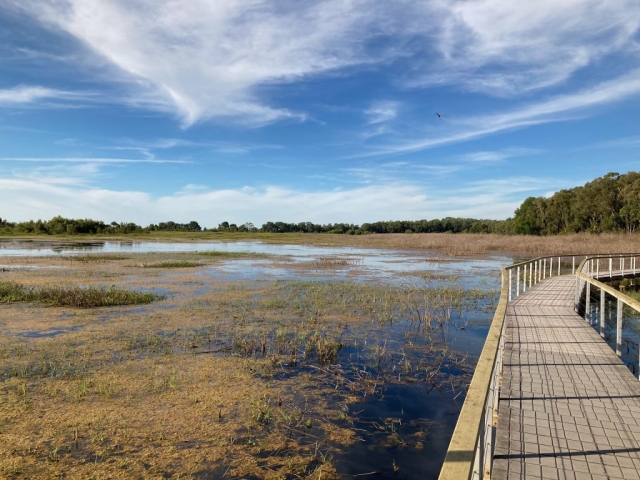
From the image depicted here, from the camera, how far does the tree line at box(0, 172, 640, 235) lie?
63781 millimetres

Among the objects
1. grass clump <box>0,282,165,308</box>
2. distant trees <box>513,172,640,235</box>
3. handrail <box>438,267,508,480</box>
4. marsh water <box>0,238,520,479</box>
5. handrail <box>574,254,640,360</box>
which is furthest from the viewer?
distant trees <box>513,172,640,235</box>

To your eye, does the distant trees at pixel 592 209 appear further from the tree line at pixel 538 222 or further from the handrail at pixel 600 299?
the handrail at pixel 600 299

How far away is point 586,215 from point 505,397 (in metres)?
78.6

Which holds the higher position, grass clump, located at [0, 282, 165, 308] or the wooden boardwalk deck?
the wooden boardwalk deck

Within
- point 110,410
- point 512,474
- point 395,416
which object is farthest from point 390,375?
point 110,410

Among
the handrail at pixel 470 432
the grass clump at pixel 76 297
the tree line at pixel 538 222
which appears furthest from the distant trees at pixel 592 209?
the handrail at pixel 470 432

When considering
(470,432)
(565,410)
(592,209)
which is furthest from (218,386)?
(592,209)

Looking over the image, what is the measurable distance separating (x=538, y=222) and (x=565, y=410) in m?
92.7

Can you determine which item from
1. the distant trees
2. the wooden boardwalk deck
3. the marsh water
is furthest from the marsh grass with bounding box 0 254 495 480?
the distant trees

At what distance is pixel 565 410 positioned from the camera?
17.5ft

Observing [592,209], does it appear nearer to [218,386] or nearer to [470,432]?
[218,386]

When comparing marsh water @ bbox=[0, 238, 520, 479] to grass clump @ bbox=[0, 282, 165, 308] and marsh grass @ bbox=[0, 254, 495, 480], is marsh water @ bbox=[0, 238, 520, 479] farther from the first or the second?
grass clump @ bbox=[0, 282, 165, 308]

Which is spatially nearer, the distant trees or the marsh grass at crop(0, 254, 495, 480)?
the marsh grass at crop(0, 254, 495, 480)

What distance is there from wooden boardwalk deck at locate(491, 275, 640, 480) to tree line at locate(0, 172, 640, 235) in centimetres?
5981
